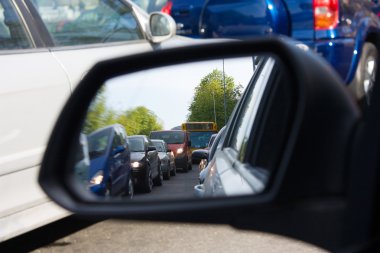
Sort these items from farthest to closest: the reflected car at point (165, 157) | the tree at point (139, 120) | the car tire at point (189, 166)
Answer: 1. the car tire at point (189, 166)
2. the reflected car at point (165, 157)
3. the tree at point (139, 120)

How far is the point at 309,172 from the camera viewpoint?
1.19 metres

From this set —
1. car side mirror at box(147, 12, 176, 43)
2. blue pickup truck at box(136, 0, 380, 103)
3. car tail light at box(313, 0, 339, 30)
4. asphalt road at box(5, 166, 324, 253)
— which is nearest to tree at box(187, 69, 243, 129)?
blue pickup truck at box(136, 0, 380, 103)

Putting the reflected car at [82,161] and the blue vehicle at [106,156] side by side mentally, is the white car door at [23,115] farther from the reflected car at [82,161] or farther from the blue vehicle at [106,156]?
the reflected car at [82,161]

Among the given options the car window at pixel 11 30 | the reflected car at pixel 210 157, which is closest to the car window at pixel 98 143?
the reflected car at pixel 210 157

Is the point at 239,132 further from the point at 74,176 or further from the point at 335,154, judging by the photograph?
the point at 335,154

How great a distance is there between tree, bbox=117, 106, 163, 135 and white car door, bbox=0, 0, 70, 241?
7.23ft

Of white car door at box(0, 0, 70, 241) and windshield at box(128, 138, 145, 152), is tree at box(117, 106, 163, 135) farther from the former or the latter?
white car door at box(0, 0, 70, 241)

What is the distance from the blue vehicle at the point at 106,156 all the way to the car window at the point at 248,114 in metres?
0.46

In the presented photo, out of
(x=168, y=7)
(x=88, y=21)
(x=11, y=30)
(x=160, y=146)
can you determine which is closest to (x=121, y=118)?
(x=160, y=146)

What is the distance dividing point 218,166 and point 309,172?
1545mm

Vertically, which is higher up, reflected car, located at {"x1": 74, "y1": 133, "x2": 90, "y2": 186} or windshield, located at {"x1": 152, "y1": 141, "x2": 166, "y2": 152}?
reflected car, located at {"x1": 74, "y1": 133, "x2": 90, "y2": 186}

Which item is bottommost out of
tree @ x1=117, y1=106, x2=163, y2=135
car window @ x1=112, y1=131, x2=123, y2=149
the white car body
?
the white car body

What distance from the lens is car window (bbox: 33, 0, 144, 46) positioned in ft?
15.1

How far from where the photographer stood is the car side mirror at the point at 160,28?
501cm
